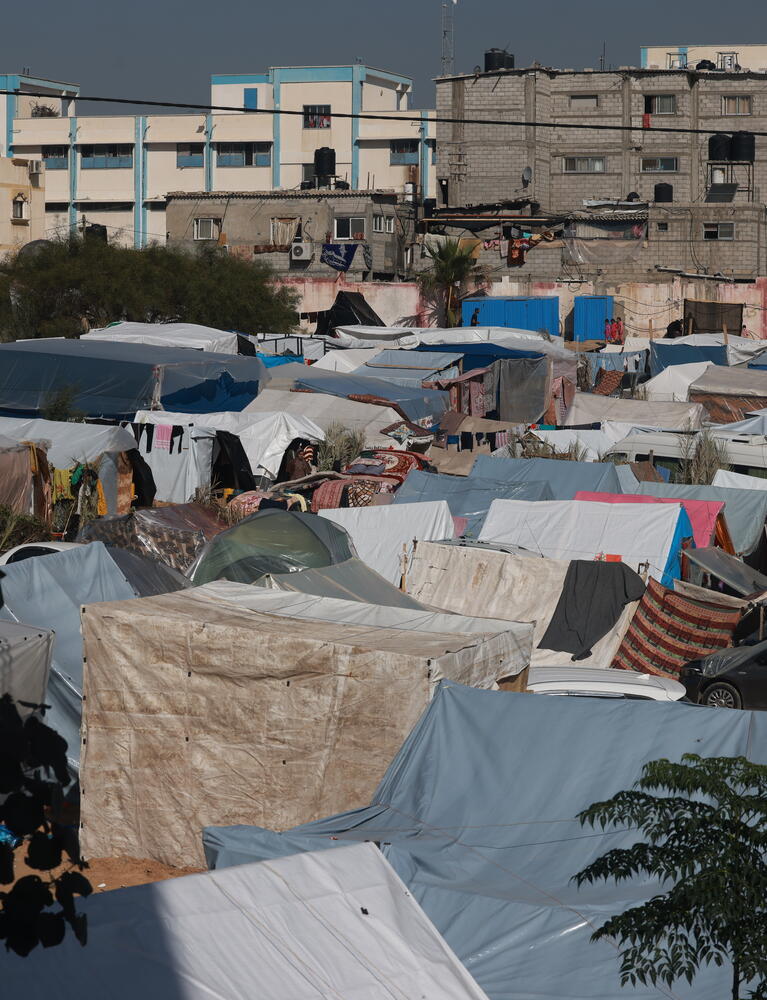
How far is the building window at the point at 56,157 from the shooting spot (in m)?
67.2

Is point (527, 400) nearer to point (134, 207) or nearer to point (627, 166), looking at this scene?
point (627, 166)

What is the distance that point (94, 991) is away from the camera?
15.9 ft

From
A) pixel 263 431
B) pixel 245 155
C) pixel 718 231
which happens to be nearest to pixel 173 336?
pixel 263 431

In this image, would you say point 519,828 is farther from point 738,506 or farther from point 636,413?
point 636,413

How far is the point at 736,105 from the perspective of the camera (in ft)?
175

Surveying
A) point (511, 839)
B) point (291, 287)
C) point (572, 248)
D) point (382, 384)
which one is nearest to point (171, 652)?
point (511, 839)

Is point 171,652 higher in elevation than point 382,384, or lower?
lower

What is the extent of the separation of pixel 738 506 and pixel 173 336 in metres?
14.5

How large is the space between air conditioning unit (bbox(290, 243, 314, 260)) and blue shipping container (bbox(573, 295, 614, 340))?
9.95 metres

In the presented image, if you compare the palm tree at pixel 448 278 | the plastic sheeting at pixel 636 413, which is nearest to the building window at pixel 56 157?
the palm tree at pixel 448 278

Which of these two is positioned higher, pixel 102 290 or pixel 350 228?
pixel 350 228

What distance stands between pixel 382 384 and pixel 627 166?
29.9 m

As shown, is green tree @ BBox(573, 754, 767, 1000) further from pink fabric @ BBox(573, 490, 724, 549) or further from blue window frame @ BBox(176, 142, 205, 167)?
blue window frame @ BBox(176, 142, 205, 167)

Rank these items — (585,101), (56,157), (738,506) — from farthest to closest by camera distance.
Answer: (56,157), (585,101), (738,506)
